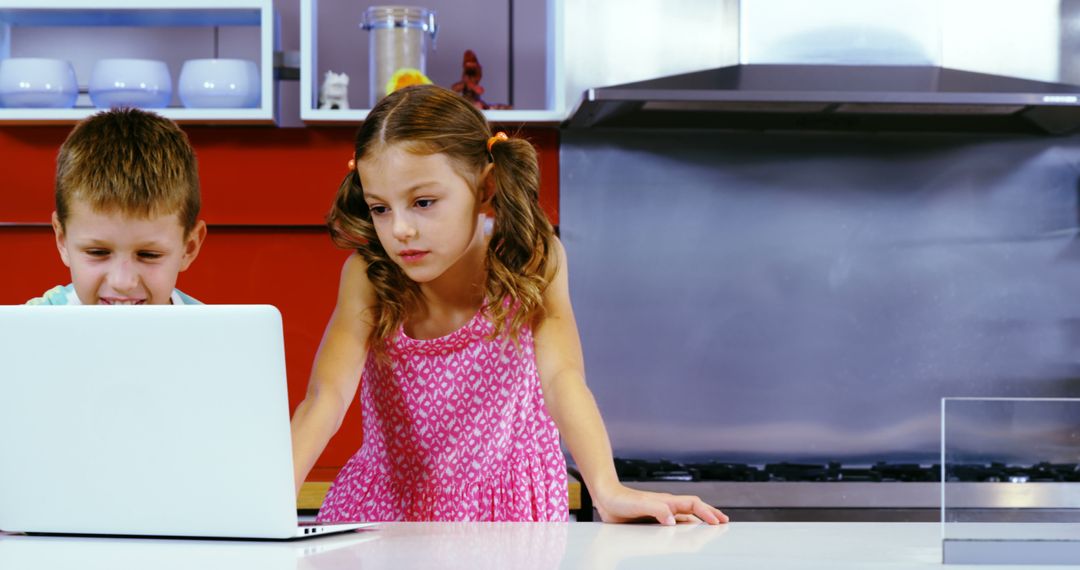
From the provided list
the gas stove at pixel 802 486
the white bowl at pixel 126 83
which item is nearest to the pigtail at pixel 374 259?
the gas stove at pixel 802 486

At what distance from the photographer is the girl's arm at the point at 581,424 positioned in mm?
1031

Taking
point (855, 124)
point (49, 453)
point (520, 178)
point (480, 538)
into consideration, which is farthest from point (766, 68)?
point (49, 453)

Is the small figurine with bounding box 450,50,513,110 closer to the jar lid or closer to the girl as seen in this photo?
the jar lid

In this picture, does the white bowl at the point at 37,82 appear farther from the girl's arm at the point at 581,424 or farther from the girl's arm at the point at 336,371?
the girl's arm at the point at 581,424

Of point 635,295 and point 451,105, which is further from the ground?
point 451,105

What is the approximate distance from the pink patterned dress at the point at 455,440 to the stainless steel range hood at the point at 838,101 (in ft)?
2.13

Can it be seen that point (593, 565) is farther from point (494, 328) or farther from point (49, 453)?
point (494, 328)

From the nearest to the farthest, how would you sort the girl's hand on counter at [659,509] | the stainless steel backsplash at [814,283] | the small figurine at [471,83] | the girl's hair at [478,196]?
1. the girl's hand on counter at [659,509]
2. the girl's hair at [478,196]
3. the small figurine at [471,83]
4. the stainless steel backsplash at [814,283]

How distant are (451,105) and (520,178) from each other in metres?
0.12

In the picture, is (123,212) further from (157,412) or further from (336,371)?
(157,412)

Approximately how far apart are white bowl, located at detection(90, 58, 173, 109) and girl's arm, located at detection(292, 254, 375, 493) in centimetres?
88

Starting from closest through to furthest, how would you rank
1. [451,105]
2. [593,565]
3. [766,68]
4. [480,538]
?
1. [593,565]
2. [480,538]
3. [451,105]
4. [766,68]

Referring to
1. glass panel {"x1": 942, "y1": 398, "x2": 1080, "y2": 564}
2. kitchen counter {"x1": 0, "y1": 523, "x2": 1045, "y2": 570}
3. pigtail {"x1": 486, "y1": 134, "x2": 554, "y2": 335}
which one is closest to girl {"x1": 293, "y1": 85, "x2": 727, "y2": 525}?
pigtail {"x1": 486, "y1": 134, "x2": 554, "y2": 335}

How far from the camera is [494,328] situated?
149 centimetres
